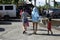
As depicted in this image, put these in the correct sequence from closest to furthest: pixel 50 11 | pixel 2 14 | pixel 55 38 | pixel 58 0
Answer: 1. pixel 55 38
2. pixel 2 14
3. pixel 50 11
4. pixel 58 0

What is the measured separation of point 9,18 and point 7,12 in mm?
821

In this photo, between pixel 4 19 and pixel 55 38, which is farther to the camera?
pixel 4 19

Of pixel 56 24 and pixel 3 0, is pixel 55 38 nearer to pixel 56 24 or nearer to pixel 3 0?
pixel 56 24

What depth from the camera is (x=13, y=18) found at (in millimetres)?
33188

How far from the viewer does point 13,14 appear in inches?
1287

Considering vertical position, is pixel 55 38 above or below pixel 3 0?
below

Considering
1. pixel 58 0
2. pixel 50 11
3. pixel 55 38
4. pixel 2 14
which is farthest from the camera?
pixel 58 0

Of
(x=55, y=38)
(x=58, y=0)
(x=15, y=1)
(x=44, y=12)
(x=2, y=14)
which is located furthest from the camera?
(x=58, y=0)

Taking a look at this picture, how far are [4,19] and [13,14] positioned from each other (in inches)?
52.2

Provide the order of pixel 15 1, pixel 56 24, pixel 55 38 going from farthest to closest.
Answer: pixel 15 1 < pixel 56 24 < pixel 55 38

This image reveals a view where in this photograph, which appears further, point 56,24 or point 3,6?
point 3,6

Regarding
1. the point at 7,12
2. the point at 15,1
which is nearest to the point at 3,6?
the point at 7,12

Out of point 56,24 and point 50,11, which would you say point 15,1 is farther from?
point 56,24

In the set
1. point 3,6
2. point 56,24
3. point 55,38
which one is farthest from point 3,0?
point 55,38
